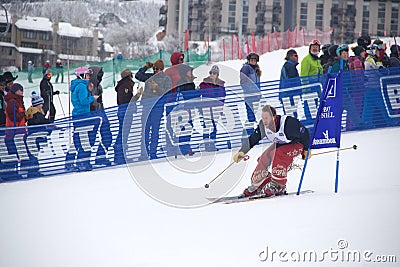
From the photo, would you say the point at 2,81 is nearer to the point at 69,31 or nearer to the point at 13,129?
the point at 13,129

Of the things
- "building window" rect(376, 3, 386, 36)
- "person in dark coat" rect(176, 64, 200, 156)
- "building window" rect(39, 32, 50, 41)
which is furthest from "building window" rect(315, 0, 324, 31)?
"person in dark coat" rect(176, 64, 200, 156)

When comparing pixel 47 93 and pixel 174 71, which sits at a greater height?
pixel 174 71

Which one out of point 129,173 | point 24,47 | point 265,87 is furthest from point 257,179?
point 24,47

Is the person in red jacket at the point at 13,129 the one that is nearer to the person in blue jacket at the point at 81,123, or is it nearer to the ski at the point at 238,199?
the person in blue jacket at the point at 81,123

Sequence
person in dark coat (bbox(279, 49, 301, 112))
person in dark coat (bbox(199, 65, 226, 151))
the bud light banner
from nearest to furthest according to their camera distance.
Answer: the bud light banner, person in dark coat (bbox(199, 65, 226, 151)), person in dark coat (bbox(279, 49, 301, 112))

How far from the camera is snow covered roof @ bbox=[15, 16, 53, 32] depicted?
53438mm

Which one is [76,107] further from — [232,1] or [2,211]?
[232,1]

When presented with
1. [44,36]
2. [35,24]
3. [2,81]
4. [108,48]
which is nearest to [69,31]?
[44,36]

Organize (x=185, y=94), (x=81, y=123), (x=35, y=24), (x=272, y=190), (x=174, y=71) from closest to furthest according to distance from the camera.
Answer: (x=272, y=190), (x=81, y=123), (x=185, y=94), (x=174, y=71), (x=35, y=24)

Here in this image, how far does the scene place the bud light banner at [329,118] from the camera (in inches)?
360

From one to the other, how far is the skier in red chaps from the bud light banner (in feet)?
0.57

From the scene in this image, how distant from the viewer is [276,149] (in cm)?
913

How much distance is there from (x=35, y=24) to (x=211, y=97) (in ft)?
141

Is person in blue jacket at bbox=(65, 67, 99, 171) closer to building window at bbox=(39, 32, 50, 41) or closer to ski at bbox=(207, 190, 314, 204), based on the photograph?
ski at bbox=(207, 190, 314, 204)
